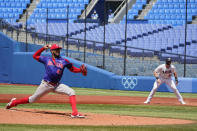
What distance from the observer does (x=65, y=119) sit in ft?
40.4

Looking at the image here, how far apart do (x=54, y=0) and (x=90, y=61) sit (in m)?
13.3

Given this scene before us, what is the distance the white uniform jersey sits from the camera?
1861cm

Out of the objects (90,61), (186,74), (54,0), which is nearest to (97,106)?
(186,74)

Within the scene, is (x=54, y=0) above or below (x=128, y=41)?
above

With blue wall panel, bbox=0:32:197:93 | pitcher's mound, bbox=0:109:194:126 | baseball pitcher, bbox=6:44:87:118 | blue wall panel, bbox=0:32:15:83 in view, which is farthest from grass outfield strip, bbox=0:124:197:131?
blue wall panel, bbox=0:32:15:83

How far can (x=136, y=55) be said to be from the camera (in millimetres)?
29391

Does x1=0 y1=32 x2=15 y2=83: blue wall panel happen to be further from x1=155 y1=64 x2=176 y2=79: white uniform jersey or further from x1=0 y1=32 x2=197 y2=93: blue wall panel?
x1=155 y1=64 x2=176 y2=79: white uniform jersey

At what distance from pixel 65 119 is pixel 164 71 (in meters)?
7.27

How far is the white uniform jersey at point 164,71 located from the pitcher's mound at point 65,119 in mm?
5521

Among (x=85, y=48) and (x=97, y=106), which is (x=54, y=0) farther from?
(x=97, y=106)

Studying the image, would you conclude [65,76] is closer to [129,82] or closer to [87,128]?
[129,82]

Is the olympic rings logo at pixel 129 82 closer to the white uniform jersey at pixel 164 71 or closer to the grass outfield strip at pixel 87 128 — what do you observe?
the white uniform jersey at pixel 164 71

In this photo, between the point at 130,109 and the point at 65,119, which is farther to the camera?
the point at 130,109

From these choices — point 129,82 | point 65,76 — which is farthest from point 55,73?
point 65,76
